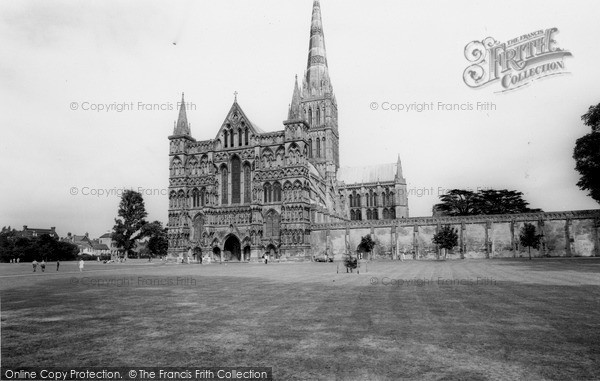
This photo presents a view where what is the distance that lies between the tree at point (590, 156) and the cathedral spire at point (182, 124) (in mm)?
53092

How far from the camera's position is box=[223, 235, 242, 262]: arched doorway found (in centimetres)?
6234

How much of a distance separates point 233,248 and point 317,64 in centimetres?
4620

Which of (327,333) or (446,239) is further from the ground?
(446,239)

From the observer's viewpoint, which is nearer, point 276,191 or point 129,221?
point 276,191

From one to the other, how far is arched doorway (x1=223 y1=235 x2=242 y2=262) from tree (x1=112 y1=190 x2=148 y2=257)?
20.5 m

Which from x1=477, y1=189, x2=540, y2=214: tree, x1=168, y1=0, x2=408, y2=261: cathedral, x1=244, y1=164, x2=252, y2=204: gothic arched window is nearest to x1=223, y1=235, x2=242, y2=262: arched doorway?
x1=168, y1=0, x2=408, y2=261: cathedral

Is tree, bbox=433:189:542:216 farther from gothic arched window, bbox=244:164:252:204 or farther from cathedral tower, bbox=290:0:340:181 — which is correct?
gothic arched window, bbox=244:164:252:204

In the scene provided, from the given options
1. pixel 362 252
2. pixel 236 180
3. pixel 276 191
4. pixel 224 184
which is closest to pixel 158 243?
pixel 224 184

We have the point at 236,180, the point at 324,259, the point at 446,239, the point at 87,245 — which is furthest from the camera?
the point at 87,245

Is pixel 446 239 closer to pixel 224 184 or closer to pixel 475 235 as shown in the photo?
pixel 475 235

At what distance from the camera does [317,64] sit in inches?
3499

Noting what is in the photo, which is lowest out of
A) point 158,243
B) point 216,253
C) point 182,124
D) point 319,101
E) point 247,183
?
point 216,253

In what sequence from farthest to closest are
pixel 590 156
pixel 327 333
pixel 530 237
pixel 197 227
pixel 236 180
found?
pixel 197 227 → pixel 236 180 → pixel 530 237 → pixel 590 156 → pixel 327 333

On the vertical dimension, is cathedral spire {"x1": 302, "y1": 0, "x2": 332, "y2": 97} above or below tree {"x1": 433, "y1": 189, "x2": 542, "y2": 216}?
above
